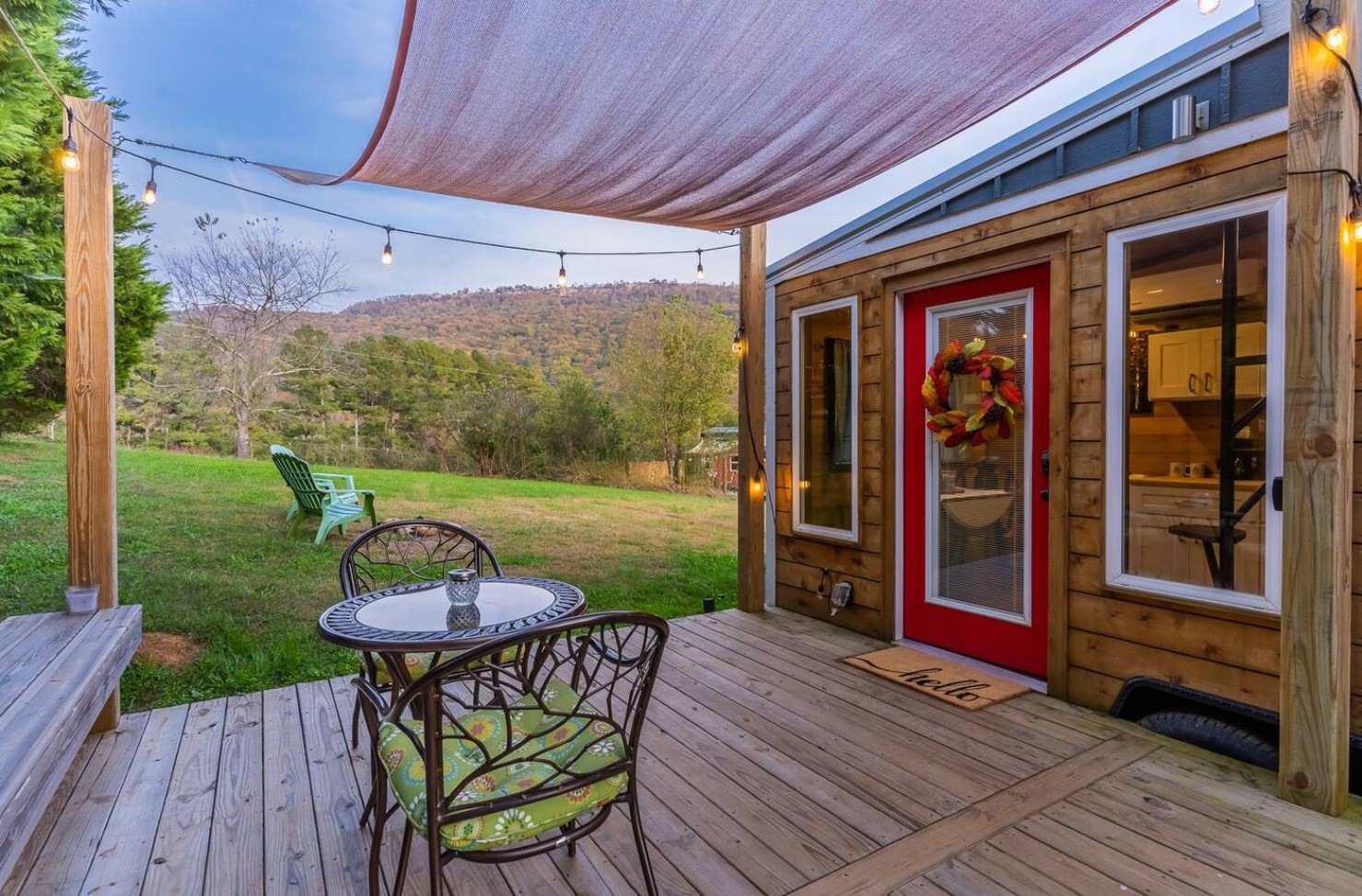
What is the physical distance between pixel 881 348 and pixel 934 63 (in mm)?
1807

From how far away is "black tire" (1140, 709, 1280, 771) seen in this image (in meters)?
2.20

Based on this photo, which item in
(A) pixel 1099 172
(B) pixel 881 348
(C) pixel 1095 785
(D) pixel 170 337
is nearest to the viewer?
(C) pixel 1095 785

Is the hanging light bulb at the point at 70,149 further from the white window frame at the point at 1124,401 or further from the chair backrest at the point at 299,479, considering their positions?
the white window frame at the point at 1124,401

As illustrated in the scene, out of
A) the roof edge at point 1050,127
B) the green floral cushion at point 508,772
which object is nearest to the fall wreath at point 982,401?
the roof edge at point 1050,127

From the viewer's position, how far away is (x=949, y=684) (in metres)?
2.93

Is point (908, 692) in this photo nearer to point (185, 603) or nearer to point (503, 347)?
point (185, 603)

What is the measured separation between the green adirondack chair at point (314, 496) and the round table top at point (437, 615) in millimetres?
2055

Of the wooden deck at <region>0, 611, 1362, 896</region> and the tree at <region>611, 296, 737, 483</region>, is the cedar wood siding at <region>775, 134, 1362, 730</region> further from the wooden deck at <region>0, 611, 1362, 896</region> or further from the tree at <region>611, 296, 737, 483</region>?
the tree at <region>611, 296, 737, 483</region>

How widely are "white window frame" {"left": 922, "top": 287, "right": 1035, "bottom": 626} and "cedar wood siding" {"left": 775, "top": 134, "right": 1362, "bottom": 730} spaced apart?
0.15 meters

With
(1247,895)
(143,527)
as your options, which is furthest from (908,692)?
(143,527)

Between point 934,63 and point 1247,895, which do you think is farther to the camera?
point 934,63

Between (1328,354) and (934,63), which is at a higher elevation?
(934,63)

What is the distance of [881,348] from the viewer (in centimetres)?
353

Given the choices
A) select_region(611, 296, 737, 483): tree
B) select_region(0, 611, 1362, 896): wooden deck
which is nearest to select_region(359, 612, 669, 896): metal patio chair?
select_region(0, 611, 1362, 896): wooden deck
